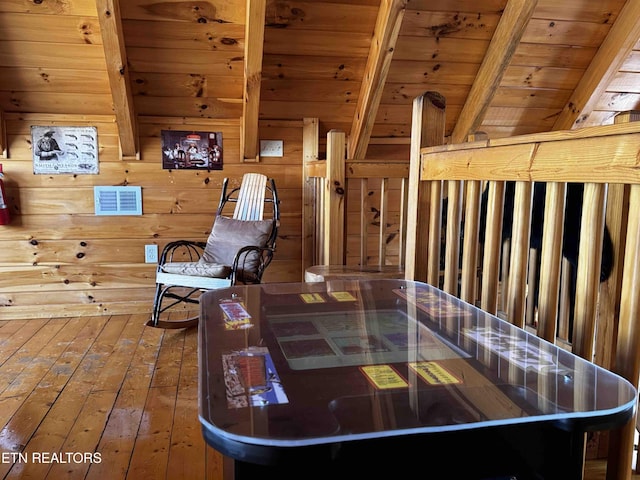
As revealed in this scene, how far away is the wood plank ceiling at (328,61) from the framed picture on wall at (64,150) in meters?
0.13

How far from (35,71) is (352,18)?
1941 millimetres

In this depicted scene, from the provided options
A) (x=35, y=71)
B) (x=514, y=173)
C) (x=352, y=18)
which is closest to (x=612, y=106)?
(x=352, y=18)

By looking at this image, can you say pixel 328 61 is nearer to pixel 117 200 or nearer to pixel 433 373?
pixel 117 200

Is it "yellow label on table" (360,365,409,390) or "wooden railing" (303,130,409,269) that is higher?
"wooden railing" (303,130,409,269)

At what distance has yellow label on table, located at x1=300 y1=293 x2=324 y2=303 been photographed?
1.39 meters

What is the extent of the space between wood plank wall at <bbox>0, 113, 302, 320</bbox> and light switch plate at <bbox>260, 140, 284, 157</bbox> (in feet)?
0.12

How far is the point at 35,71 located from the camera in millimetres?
3088

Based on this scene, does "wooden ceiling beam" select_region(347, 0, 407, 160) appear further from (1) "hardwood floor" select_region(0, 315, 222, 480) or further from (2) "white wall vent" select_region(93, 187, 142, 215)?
(1) "hardwood floor" select_region(0, 315, 222, 480)

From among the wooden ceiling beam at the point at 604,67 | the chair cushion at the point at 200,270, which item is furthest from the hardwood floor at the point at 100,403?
the wooden ceiling beam at the point at 604,67

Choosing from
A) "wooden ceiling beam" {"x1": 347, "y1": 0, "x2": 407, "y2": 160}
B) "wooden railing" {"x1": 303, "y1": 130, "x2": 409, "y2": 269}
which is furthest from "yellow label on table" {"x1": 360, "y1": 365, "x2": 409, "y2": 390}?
"wooden ceiling beam" {"x1": 347, "y1": 0, "x2": 407, "y2": 160}

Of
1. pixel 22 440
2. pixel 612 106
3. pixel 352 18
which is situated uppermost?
pixel 352 18

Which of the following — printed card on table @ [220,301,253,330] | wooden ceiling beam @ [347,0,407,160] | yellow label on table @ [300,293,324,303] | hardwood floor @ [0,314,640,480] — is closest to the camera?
printed card on table @ [220,301,253,330]

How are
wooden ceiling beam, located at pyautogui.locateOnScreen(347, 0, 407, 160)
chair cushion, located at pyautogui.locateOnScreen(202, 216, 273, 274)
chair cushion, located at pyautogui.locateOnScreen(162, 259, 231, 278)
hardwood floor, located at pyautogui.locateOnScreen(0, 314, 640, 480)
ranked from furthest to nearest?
chair cushion, located at pyautogui.locateOnScreen(202, 216, 273, 274) < chair cushion, located at pyautogui.locateOnScreen(162, 259, 231, 278) < wooden ceiling beam, located at pyautogui.locateOnScreen(347, 0, 407, 160) < hardwood floor, located at pyautogui.locateOnScreen(0, 314, 640, 480)

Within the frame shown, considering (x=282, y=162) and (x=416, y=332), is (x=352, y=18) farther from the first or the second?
(x=416, y=332)
